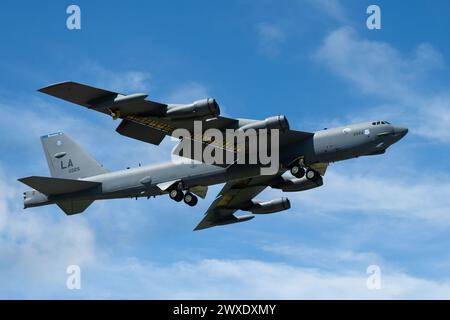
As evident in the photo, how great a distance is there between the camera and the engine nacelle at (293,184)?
58938 mm

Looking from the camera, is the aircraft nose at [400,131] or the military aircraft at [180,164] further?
the aircraft nose at [400,131]

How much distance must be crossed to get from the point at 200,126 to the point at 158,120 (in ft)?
8.84

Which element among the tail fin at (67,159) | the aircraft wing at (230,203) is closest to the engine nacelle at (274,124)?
the aircraft wing at (230,203)

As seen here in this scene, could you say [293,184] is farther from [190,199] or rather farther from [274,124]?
[274,124]

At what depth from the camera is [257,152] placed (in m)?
53.1

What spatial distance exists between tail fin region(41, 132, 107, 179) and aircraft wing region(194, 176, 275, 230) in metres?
9.48

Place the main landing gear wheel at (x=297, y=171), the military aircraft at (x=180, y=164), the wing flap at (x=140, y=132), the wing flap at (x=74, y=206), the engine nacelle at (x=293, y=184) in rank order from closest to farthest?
the military aircraft at (x=180, y=164)
the wing flap at (x=140, y=132)
the main landing gear wheel at (x=297, y=171)
the wing flap at (x=74, y=206)
the engine nacelle at (x=293, y=184)

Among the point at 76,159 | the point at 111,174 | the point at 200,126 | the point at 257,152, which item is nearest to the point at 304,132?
the point at 257,152

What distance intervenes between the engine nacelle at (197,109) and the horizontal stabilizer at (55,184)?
11.5 meters

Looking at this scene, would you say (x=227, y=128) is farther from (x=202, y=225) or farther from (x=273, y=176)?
(x=202, y=225)

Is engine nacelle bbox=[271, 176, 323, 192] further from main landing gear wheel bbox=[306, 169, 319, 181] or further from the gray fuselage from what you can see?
main landing gear wheel bbox=[306, 169, 319, 181]

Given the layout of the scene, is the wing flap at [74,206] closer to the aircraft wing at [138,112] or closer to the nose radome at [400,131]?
the aircraft wing at [138,112]

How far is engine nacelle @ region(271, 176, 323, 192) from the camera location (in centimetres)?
5894

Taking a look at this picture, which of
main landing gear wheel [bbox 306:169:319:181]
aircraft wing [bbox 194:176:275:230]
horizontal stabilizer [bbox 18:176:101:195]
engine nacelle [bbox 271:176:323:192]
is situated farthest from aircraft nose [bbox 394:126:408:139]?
horizontal stabilizer [bbox 18:176:101:195]
